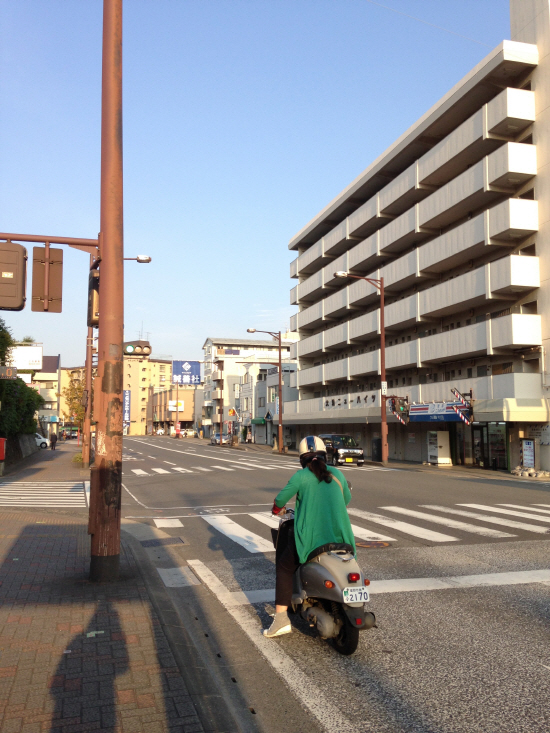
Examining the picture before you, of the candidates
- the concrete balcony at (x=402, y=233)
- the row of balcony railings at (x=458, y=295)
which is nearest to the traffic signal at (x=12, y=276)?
the row of balcony railings at (x=458, y=295)

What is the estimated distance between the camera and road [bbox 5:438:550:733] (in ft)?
13.4

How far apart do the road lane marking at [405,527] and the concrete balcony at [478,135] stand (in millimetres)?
23356

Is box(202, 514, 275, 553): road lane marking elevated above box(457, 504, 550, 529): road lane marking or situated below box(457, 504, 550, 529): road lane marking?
above

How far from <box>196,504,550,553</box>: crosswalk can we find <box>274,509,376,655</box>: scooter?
448 centimetres

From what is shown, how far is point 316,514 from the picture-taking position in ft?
17.1

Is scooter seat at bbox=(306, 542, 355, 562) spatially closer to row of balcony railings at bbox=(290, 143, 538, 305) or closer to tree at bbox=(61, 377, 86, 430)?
row of balcony railings at bbox=(290, 143, 538, 305)

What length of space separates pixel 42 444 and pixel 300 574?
5939 cm

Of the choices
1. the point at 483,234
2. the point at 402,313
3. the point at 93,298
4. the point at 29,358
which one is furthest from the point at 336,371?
the point at 93,298

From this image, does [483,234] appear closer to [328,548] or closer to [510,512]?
[510,512]

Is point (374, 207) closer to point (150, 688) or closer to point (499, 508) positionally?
point (499, 508)

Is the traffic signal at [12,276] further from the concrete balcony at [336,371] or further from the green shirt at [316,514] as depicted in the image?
the concrete balcony at [336,371]

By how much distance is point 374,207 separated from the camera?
43.8 m

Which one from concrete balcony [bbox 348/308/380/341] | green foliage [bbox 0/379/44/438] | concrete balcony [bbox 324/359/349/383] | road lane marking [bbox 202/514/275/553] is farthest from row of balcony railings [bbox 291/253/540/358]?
green foliage [bbox 0/379/44/438]

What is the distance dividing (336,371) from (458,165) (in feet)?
64.0
